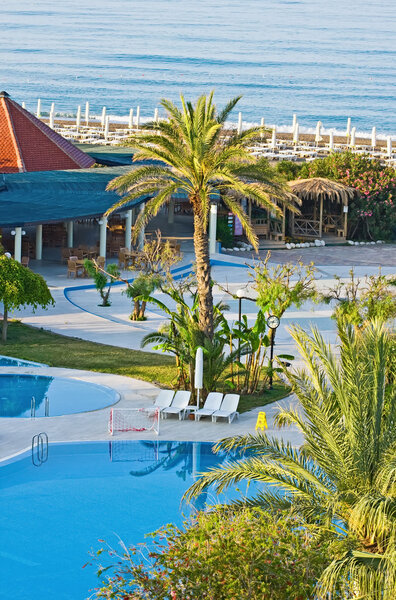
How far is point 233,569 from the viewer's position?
31.0ft

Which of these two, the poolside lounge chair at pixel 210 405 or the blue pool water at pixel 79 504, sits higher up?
the poolside lounge chair at pixel 210 405

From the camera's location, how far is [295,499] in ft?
35.8

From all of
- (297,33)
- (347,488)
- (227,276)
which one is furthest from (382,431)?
(297,33)

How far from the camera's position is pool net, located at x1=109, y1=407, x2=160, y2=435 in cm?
1858

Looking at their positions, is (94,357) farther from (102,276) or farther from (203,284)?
(102,276)

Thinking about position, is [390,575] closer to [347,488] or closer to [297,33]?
[347,488]

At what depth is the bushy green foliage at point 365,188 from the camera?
4003cm

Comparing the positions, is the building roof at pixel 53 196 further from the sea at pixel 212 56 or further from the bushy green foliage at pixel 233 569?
the sea at pixel 212 56

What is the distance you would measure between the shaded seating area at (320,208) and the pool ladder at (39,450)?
2272 centimetres

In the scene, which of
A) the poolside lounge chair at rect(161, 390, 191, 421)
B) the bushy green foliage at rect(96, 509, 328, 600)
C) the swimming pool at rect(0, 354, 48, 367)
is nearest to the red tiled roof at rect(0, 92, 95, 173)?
the swimming pool at rect(0, 354, 48, 367)

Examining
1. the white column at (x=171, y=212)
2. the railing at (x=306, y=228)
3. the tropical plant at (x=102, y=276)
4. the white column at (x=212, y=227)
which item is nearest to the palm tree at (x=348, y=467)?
the tropical plant at (x=102, y=276)

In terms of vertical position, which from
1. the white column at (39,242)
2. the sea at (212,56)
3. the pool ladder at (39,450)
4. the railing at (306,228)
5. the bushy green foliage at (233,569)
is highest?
the sea at (212,56)

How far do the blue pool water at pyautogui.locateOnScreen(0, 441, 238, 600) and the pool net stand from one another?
0.52 m

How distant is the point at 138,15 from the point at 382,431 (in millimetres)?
173376
